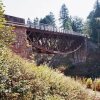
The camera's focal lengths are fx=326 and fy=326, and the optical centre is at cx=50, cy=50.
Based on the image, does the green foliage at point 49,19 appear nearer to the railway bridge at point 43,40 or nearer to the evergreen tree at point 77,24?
the evergreen tree at point 77,24

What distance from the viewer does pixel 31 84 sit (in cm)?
1241

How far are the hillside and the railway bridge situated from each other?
5660 millimetres

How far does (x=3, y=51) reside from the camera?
43.2ft

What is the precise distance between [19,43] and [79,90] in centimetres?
669

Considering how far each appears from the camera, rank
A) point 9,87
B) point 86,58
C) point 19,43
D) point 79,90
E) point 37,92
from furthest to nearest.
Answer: point 86,58 → point 19,43 → point 79,90 → point 37,92 → point 9,87

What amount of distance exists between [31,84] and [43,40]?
23.8 meters

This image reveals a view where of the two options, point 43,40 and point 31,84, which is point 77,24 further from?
point 31,84

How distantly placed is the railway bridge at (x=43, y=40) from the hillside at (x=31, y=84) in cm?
566

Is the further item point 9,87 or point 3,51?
point 3,51

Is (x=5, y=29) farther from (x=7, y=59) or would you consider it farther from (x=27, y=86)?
(x=27, y=86)

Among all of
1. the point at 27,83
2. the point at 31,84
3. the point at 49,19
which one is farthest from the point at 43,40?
the point at 49,19

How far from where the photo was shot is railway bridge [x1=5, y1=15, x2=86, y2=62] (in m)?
20.8

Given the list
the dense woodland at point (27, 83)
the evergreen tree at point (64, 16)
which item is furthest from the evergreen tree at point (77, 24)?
the dense woodland at point (27, 83)

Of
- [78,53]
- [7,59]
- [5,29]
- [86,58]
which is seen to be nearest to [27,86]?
[7,59]
